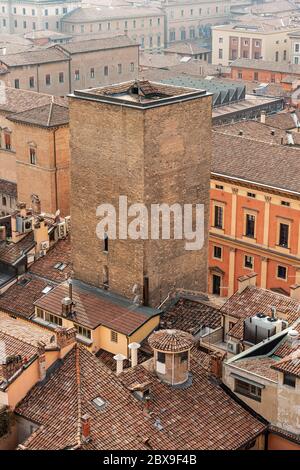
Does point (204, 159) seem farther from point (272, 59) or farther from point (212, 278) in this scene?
point (272, 59)

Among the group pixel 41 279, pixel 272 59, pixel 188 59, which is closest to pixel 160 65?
pixel 188 59

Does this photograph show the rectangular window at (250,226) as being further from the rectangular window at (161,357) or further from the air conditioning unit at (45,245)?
the rectangular window at (161,357)

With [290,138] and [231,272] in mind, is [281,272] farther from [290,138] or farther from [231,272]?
[290,138]

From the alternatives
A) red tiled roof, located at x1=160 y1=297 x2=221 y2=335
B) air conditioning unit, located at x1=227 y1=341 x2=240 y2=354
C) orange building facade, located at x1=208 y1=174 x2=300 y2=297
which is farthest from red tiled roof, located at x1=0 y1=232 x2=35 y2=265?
air conditioning unit, located at x1=227 y1=341 x2=240 y2=354

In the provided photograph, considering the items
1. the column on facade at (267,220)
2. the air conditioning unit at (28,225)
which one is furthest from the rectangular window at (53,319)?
the column on facade at (267,220)

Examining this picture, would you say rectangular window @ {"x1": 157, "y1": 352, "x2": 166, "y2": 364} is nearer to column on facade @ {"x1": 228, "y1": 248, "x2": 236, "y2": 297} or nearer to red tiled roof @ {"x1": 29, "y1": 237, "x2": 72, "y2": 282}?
red tiled roof @ {"x1": 29, "y1": 237, "x2": 72, "y2": 282}
